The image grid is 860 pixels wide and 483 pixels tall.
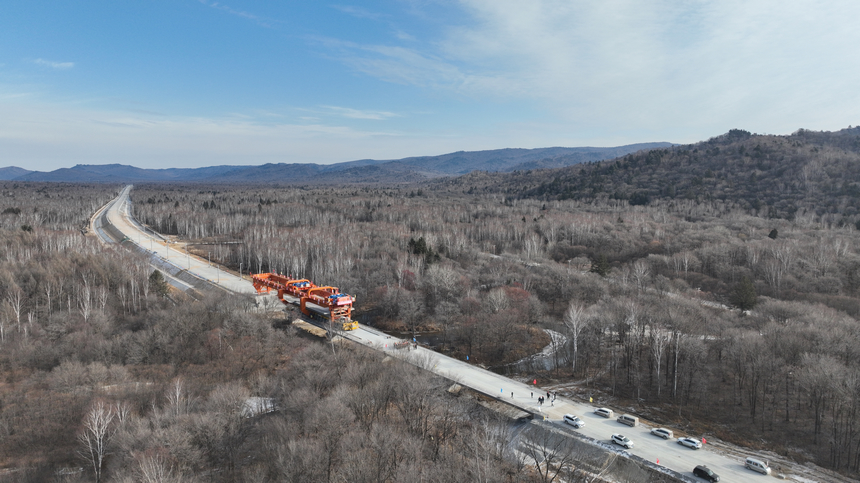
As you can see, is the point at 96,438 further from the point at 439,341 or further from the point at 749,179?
the point at 749,179

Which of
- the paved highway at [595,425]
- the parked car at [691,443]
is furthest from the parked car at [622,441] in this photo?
the parked car at [691,443]

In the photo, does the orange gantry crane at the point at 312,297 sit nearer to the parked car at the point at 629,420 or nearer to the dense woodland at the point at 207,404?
the dense woodland at the point at 207,404

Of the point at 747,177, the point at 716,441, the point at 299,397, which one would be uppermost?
the point at 747,177

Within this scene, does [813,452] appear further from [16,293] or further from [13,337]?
[16,293]

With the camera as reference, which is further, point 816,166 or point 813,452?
point 816,166

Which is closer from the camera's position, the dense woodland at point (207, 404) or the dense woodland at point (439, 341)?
the dense woodland at point (207, 404)

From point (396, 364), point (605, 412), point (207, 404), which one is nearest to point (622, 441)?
point (605, 412)

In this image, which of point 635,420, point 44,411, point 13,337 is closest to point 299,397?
point 44,411

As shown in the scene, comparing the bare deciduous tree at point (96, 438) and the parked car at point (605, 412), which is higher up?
the bare deciduous tree at point (96, 438)
